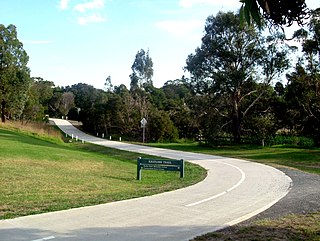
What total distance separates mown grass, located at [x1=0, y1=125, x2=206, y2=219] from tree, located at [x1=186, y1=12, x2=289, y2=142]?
2251 cm

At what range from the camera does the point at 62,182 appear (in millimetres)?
12477

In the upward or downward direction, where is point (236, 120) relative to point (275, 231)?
upward

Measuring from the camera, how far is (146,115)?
52438 mm

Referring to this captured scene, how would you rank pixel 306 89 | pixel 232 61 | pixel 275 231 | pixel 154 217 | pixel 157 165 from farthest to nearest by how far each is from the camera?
pixel 232 61 → pixel 306 89 → pixel 157 165 → pixel 154 217 → pixel 275 231

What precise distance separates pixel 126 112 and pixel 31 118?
56.5 ft

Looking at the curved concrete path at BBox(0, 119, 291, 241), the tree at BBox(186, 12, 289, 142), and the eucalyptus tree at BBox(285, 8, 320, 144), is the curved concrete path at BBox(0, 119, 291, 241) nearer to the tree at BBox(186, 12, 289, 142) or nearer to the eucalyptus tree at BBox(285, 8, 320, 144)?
the eucalyptus tree at BBox(285, 8, 320, 144)

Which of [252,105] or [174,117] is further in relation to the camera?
[174,117]

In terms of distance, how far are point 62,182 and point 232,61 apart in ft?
99.1

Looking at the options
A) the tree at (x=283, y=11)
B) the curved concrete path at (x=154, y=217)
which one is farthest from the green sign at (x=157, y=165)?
the tree at (x=283, y=11)

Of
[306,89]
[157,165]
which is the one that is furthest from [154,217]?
[306,89]

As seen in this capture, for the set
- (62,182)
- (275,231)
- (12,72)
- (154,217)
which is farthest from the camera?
(12,72)

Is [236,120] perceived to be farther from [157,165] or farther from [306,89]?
[157,165]

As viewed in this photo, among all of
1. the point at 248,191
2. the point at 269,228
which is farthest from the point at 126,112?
the point at 269,228

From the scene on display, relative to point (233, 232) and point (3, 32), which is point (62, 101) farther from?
point (233, 232)
